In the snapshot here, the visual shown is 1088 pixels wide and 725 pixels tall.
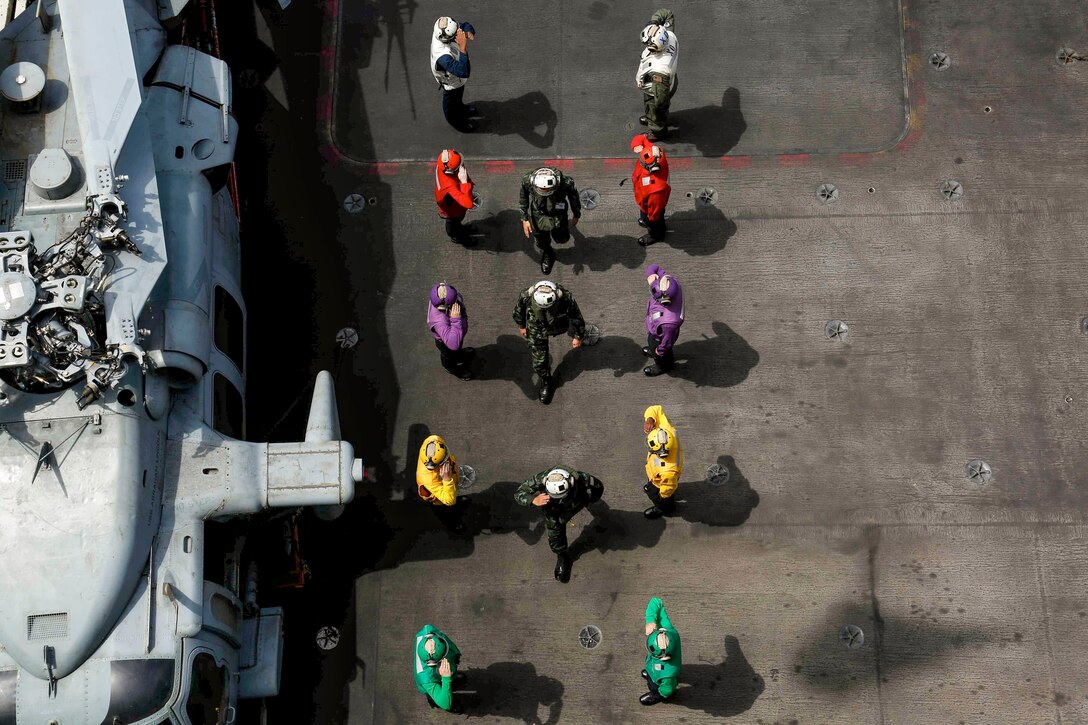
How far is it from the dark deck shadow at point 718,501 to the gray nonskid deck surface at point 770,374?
3 cm

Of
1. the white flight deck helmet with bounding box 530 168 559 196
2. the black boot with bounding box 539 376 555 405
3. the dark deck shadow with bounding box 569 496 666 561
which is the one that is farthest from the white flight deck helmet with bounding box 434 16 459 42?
the dark deck shadow with bounding box 569 496 666 561

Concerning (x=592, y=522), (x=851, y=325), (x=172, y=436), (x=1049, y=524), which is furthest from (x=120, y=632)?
(x=1049, y=524)

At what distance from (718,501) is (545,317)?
3613mm

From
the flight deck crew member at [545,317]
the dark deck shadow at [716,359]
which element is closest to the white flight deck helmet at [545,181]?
the flight deck crew member at [545,317]

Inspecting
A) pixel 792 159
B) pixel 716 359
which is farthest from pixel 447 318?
pixel 792 159

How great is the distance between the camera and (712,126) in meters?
17.6

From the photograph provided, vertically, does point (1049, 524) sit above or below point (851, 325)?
below

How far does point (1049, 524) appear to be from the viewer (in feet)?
48.0

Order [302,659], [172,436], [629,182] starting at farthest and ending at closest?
[629,182] < [302,659] < [172,436]

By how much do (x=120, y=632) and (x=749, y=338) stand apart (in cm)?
946

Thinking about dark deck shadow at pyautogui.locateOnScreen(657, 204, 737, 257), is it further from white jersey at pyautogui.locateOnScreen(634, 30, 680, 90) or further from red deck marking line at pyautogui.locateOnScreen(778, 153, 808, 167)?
white jersey at pyautogui.locateOnScreen(634, 30, 680, 90)

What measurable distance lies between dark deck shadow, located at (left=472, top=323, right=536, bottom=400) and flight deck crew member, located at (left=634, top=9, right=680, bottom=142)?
4.33 metres

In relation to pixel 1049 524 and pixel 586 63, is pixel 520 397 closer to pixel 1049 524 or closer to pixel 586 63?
pixel 586 63

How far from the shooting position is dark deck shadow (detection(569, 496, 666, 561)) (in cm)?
1460
